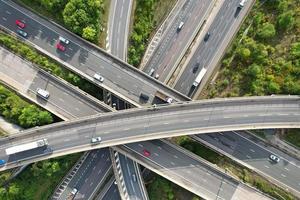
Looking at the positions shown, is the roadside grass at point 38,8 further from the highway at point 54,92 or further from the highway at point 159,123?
the highway at point 159,123

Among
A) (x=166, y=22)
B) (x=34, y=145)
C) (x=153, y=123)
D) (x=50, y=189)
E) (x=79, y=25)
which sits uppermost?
(x=166, y=22)

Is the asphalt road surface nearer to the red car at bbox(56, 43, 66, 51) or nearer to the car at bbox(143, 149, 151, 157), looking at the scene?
the car at bbox(143, 149, 151, 157)

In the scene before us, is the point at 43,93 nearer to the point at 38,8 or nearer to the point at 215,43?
the point at 38,8

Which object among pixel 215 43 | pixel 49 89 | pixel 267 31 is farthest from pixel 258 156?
pixel 49 89

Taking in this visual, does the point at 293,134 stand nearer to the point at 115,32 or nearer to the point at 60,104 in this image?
the point at 115,32

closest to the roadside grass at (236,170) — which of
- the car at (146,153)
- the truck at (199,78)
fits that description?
the car at (146,153)

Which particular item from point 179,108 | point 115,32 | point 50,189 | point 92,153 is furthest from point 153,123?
point 50,189
